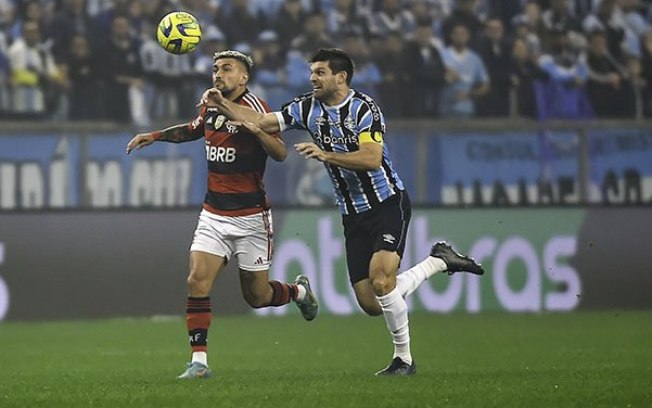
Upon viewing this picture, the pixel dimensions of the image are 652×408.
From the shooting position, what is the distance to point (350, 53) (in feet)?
64.8

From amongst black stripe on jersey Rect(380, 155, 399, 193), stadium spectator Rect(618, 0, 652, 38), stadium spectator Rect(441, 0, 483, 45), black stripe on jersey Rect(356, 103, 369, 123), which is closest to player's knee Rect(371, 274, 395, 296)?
black stripe on jersey Rect(380, 155, 399, 193)

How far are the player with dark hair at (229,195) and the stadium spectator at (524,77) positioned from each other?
8.17m

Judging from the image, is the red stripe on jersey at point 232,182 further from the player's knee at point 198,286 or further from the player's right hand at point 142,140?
the player's knee at point 198,286

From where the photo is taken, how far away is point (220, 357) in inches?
507

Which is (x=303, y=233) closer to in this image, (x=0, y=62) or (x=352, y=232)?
(x=0, y=62)

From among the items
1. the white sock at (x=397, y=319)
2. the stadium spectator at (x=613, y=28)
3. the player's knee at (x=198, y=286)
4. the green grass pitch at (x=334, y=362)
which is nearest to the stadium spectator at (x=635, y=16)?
the stadium spectator at (x=613, y=28)

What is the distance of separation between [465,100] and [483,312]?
2761 mm

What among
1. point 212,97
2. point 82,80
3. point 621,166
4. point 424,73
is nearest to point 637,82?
point 621,166

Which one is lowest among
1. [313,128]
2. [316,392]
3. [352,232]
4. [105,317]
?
[105,317]

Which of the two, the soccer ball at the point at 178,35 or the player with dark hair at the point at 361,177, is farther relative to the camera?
the soccer ball at the point at 178,35

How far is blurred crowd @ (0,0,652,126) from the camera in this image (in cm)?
1842

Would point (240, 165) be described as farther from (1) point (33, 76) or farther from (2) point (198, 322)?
(1) point (33, 76)

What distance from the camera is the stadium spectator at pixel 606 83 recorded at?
19.1m

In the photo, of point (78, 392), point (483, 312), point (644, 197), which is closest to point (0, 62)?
point (483, 312)
